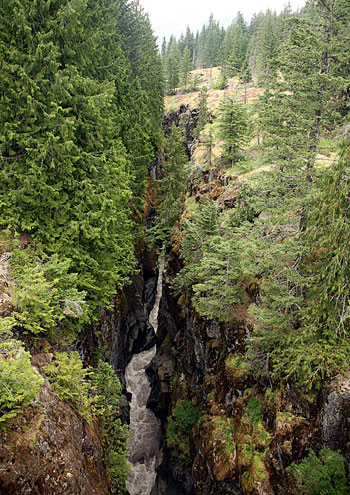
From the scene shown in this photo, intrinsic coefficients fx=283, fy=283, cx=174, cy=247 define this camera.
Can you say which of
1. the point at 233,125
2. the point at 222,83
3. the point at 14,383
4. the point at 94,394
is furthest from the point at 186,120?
the point at 14,383

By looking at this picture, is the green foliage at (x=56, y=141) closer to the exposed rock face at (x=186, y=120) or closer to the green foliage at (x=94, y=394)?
the green foliage at (x=94, y=394)

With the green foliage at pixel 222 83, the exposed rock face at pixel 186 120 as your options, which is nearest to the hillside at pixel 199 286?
the exposed rock face at pixel 186 120

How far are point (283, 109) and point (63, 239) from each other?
33.4ft

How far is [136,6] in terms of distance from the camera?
1019 inches

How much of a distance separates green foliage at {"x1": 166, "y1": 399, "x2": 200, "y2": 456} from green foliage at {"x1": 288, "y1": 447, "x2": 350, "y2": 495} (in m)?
9.59

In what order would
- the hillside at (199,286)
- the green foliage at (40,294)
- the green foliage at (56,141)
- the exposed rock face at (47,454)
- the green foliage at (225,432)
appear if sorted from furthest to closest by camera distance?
the green foliage at (225,432) < the green foliage at (56,141) < the green foliage at (40,294) < the hillside at (199,286) < the exposed rock face at (47,454)

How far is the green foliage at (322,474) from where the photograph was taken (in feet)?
27.7

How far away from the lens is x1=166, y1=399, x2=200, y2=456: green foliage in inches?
704

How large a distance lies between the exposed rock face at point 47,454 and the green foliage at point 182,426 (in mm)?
9503

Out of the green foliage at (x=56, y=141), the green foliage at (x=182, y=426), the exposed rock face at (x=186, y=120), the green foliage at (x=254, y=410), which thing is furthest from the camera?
the exposed rock face at (x=186, y=120)

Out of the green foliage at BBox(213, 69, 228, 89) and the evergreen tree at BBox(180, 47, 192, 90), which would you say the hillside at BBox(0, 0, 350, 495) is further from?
the evergreen tree at BBox(180, 47, 192, 90)

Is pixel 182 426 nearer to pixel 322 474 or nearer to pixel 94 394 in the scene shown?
pixel 94 394

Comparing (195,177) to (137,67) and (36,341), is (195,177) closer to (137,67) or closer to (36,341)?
(137,67)

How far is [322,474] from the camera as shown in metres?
8.66
